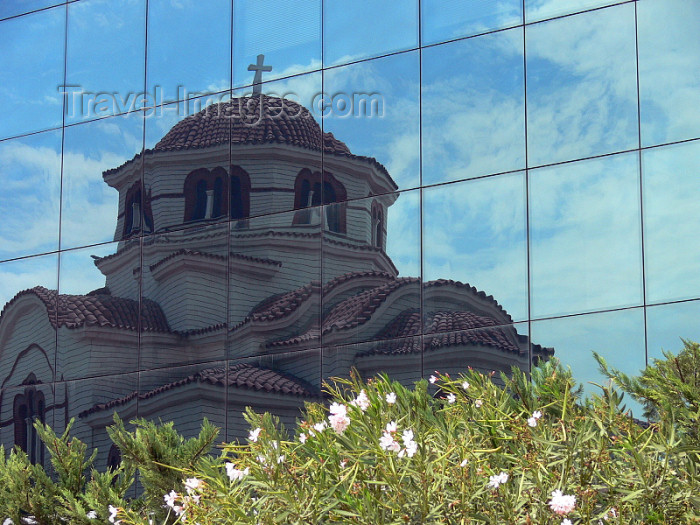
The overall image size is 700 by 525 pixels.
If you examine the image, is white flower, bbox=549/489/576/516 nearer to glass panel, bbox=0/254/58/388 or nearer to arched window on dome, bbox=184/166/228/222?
arched window on dome, bbox=184/166/228/222

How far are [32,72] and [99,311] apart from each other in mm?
4671

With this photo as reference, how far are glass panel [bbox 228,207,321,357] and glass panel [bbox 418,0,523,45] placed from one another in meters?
3.09

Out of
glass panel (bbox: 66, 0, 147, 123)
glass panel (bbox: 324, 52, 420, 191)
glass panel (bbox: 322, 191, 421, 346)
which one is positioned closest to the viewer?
glass panel (bbox: 322, 191, 421, 346)

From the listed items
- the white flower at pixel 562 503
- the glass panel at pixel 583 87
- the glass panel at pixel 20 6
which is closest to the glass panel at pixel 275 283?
the glass panel at pixel 583 87

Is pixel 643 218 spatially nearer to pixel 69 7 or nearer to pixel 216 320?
pixel 216 320

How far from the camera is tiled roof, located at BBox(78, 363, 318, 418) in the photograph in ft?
52.0

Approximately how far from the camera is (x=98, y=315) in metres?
17.5

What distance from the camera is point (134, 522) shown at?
7.96 metres

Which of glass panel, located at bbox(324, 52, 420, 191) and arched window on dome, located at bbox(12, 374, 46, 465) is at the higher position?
glass panel, located at bbox(324, 52, 420, 191)

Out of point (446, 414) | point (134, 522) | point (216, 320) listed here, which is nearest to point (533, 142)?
point (216, 320)

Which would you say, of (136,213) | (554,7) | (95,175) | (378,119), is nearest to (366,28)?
(378,119)

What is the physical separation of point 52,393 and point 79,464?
4489 millimetres

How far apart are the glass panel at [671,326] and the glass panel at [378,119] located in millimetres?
3806

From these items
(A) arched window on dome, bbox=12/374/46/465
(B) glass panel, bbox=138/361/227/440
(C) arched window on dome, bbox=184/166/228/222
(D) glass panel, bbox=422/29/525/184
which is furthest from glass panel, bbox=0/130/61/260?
(D) glass panel, bbox=422/29/525/184
